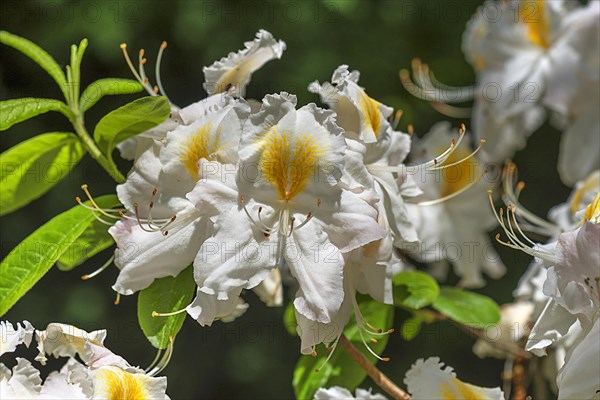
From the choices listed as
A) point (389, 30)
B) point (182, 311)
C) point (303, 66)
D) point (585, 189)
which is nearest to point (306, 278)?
point (182, 311)

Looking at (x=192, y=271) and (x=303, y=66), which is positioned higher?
(x=192, y=271)

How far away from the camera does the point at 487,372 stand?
1.87 meters

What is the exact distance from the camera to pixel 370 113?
1.78ft

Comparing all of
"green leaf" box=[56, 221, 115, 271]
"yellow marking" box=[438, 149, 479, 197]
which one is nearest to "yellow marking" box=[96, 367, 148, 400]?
"green leaf" box=[56, 221, 115, 271]

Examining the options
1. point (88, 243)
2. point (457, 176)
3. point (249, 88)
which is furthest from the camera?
point (249, 88)

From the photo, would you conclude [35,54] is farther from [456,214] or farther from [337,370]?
[456,214]

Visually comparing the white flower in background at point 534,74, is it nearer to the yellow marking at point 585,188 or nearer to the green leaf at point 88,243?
the yellow marking at point 585,188

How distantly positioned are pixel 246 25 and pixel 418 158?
804mm

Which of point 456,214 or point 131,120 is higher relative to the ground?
point 131,120

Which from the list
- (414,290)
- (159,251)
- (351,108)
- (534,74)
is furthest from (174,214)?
(534,74)

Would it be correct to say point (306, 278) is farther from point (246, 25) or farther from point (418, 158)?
point (246, 25)

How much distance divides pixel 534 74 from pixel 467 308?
0.40 meters

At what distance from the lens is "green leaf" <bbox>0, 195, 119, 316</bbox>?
1.63ft

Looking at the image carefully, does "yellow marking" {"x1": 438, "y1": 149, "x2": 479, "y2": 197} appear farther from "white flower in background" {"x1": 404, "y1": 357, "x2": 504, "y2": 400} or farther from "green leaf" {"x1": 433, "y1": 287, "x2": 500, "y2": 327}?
"white flower in background" {"x1": 404, "y1": 357, "x2": 504, "y2": 400}
